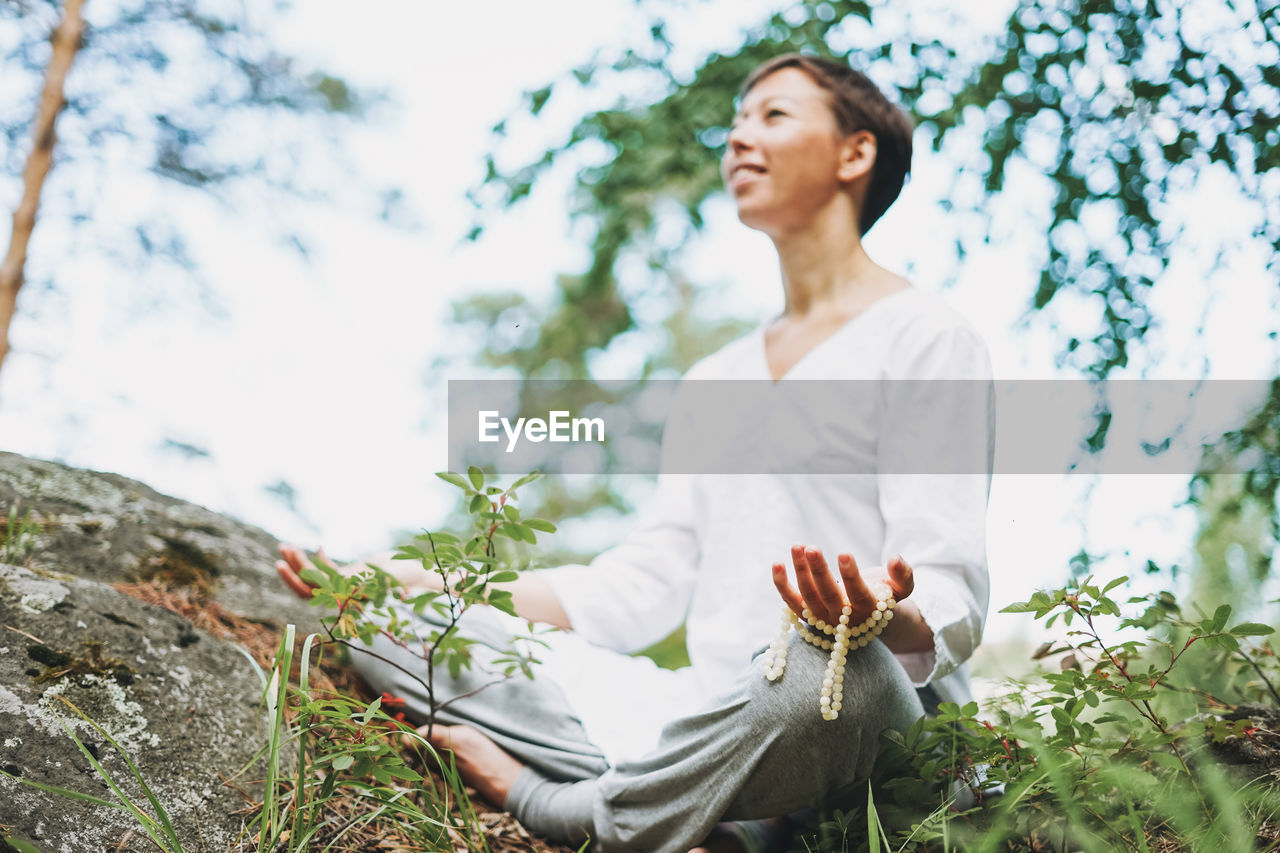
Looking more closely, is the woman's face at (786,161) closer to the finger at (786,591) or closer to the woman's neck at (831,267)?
the woman's neck at (831,267)

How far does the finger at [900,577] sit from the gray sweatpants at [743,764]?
0.13 metres

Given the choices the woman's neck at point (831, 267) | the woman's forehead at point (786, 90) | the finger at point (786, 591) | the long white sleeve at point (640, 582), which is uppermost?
the woman's forehead at point (786, 90)

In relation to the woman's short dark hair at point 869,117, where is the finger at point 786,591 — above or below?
below

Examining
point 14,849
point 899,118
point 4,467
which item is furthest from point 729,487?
point 4,467

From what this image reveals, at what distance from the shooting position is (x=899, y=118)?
244 cm

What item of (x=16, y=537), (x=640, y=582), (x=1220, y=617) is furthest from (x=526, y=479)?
(x=16, y=537)

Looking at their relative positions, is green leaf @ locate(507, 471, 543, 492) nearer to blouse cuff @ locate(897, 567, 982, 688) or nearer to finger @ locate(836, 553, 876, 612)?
finger @ locate(836, 553, 876, 612)

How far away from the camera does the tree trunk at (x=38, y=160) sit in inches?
187

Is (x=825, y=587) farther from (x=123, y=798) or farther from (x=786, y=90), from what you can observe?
(x=786, y=90)

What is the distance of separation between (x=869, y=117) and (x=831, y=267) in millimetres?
426

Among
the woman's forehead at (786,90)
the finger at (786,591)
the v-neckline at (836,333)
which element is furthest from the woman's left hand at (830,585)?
the woman's forehead at (786,90)

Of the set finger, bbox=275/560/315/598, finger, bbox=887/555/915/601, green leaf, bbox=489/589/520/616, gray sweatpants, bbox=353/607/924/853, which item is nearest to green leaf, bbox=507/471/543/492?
green leaf, bbox=489/589/520/616

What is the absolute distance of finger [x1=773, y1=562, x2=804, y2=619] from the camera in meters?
1.36

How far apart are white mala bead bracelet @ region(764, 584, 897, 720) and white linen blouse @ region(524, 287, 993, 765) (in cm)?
20
